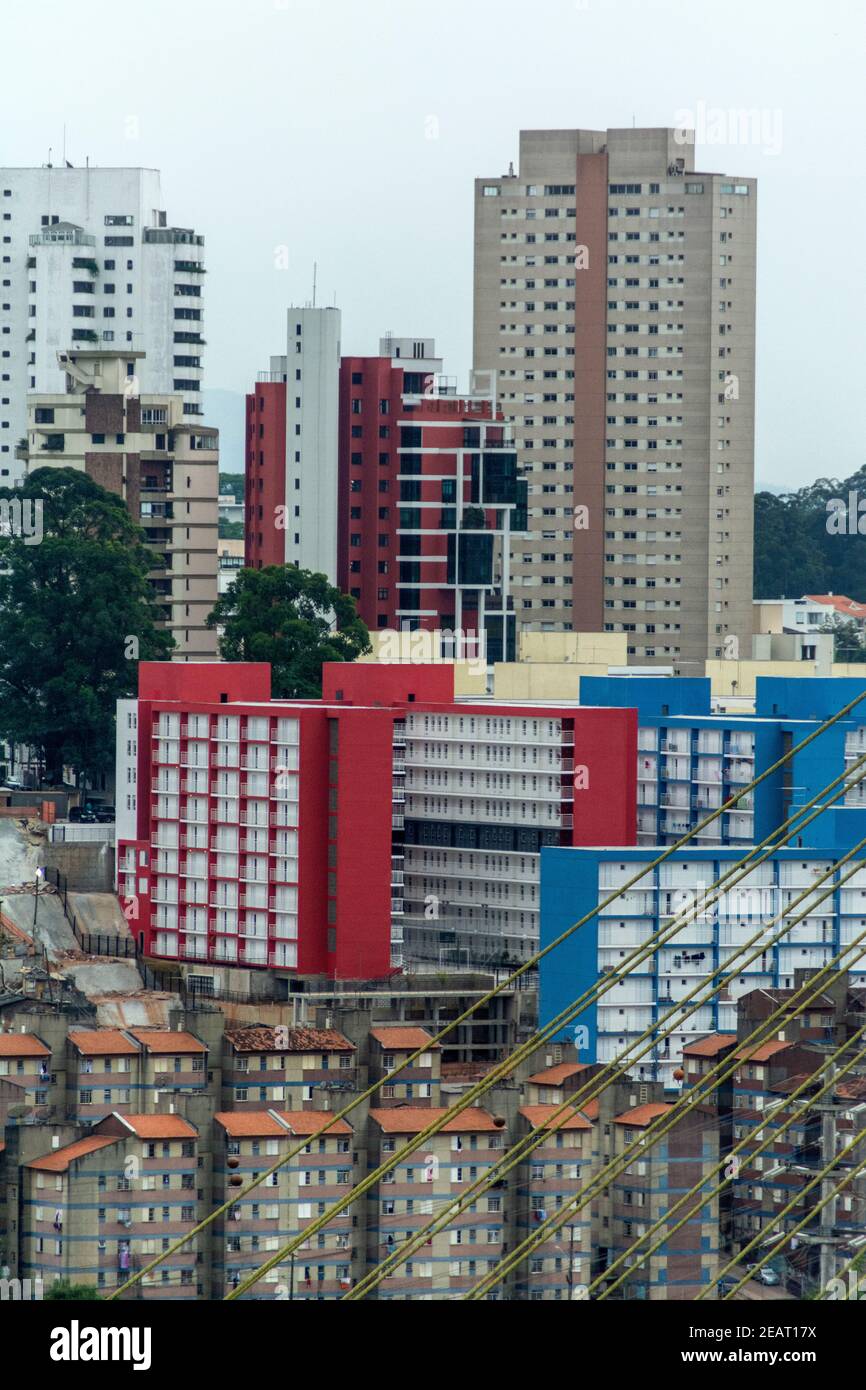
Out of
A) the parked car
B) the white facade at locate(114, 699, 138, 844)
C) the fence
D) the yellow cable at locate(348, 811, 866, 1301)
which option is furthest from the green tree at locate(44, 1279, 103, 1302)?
the white facade at locate(114, 699, 138, 844)

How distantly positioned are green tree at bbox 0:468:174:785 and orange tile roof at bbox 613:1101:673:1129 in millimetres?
12925

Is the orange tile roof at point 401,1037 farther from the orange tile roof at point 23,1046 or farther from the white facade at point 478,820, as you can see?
the white facade at point 478,820

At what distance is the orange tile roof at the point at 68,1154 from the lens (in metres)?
19.6

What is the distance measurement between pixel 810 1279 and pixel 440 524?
23306 millimetres

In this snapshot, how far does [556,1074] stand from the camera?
21.8 meters

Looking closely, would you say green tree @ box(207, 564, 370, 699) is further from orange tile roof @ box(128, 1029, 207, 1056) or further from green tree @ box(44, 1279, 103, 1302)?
green tree @ box(44, 1279, 103, 1302)

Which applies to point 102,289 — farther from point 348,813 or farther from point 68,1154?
point 68,1154

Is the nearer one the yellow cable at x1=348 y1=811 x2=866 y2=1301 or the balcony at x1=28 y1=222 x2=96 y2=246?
the yellow cable at x1=348 y1=811 x2=866 y2=1301

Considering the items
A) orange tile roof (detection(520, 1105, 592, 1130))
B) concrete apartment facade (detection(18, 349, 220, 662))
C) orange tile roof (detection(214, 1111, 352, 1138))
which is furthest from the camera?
concrete apartment facade (detection(18, 349, 220, 662))

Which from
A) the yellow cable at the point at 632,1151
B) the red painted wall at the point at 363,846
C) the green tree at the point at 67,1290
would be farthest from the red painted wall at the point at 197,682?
the yellow cable at the point at 632,1151

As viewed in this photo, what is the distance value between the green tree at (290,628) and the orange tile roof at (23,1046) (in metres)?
11.7

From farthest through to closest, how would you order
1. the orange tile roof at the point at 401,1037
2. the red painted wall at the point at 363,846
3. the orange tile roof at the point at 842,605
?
the orange tile roof at the point at 842,605
the red painted wall at the point at 363,846
the orange tile roof at the point at 401,1037

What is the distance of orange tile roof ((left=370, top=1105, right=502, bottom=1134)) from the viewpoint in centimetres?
2038

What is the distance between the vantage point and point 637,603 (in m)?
49.6
